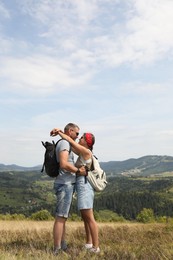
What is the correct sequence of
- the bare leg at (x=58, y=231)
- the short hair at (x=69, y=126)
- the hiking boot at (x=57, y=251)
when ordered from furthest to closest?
the short hair at (x=69, y=126), the bare leg at (x=58, y=231), the hiking boot at (x=57, y=251)

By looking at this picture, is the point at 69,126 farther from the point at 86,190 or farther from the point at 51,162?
the point at 86,190

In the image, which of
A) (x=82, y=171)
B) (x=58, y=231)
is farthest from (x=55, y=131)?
(x=58, y=231)

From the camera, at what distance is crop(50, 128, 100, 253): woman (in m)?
6.39

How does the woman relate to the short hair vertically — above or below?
below

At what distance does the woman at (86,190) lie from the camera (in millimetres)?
6387

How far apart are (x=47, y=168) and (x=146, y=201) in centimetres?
18230

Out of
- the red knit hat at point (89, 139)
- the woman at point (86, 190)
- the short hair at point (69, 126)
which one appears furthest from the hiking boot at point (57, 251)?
the short hair at point (69, 126)

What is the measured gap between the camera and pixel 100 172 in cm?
673

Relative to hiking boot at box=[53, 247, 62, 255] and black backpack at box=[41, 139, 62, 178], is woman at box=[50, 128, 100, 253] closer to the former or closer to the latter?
black backpack at box=[41, 139, 62, 178]

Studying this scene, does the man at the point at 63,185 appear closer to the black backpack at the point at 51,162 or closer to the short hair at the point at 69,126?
the black backpack at the point at 51,162

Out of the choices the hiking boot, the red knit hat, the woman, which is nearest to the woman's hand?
the woman

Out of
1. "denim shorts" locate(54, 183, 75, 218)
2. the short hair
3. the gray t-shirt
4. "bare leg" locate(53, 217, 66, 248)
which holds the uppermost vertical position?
the short hair

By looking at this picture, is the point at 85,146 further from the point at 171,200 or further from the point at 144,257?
the point at 171,200

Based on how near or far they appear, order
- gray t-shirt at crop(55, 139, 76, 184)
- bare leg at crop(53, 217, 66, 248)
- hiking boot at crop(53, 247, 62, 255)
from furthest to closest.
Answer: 1. gray t-shirt at crop(55, 139, 76, 184)
2. bare leg at crop(53, 217, 66, 248)
3. hiking boot at crop(53, 247, 62, 255)
